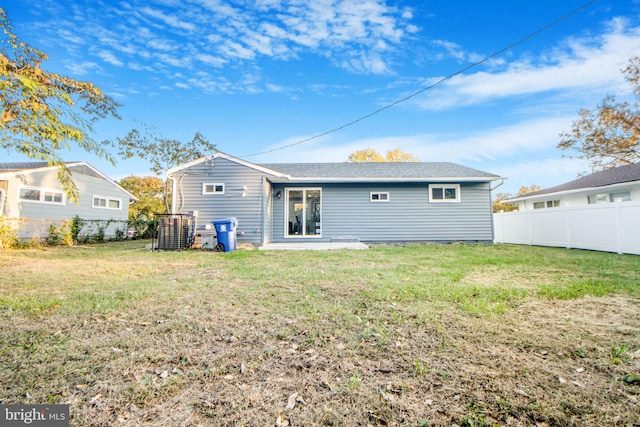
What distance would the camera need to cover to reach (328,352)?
2107mm

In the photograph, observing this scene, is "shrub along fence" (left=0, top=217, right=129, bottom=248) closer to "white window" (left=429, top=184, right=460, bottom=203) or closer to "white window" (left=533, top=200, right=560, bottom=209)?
"white window" (left=429, top=184, right=460, bottom=203)

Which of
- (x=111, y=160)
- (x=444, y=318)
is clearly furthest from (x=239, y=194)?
(x=444, y=318)

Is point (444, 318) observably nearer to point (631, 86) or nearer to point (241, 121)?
point (241, 121)

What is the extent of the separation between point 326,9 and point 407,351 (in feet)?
33.2

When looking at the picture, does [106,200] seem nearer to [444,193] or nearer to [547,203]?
[444,193]

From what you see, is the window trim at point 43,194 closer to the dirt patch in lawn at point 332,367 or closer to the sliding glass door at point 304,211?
the sliding glass door at point 304,211

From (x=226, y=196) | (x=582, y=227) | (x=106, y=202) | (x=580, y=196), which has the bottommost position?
(x=582, y=227)

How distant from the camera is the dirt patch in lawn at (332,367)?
1.45 metres

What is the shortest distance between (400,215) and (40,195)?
16.3 meters

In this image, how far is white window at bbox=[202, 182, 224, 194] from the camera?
10.0 meters

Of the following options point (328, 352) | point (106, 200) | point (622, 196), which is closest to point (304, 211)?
point (328, 352)

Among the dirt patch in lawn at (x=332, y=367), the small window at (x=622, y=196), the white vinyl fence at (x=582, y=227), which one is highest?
the small window at (x=622, y=196)

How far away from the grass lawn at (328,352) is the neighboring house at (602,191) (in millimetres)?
10904

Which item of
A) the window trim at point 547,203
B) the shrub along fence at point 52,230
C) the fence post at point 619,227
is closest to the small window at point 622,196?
the window trim at point 547,203
